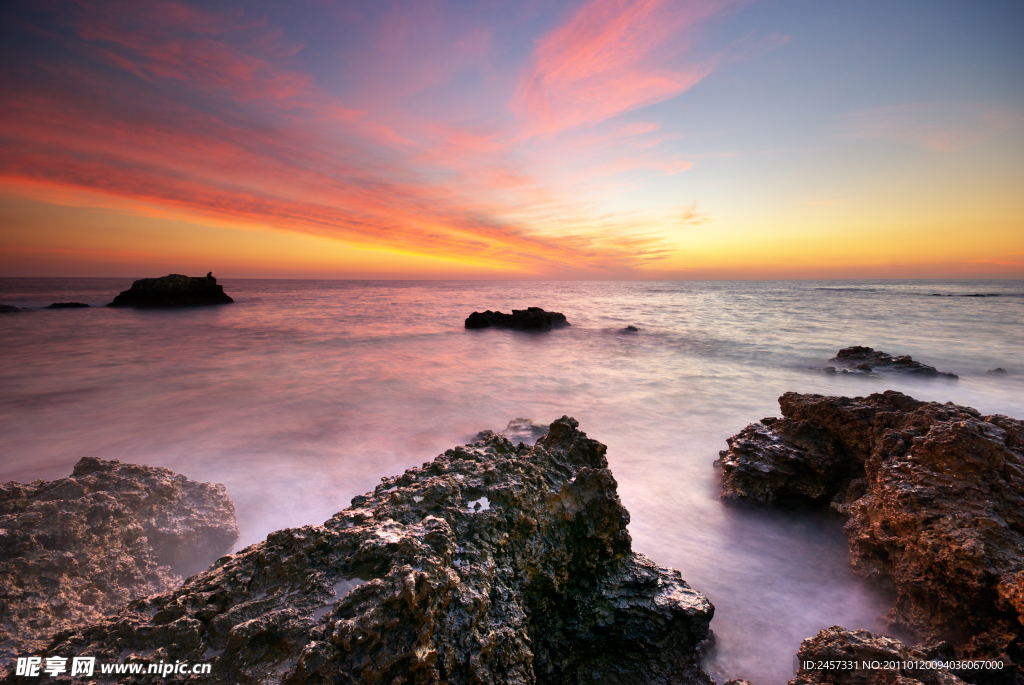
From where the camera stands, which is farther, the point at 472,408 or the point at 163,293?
the point at 163,293

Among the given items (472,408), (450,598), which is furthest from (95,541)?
(472,408)

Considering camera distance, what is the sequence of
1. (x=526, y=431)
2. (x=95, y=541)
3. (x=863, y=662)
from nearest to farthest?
1. (x=863, y=662)
2. (x=95, y=541)
3. (x=526, y=431)

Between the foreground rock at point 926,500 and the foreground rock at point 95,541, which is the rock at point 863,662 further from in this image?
the foreground rock at point 95,541

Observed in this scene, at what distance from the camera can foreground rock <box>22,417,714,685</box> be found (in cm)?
145

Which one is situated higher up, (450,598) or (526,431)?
(450,598)

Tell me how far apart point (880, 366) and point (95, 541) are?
15057mm

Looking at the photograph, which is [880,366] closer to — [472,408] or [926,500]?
[926,500]

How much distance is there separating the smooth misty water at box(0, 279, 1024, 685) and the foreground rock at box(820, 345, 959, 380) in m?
0.57

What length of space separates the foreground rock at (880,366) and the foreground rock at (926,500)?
317 inches

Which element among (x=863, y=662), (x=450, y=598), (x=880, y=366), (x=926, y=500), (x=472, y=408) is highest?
(x=450, y=598)

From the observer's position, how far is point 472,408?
8586mm

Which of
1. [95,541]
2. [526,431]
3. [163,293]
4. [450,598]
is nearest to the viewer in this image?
[450,598]

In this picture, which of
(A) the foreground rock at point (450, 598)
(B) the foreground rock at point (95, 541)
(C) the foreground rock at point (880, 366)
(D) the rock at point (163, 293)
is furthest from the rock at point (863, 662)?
(D) the rock at point (163, 293)

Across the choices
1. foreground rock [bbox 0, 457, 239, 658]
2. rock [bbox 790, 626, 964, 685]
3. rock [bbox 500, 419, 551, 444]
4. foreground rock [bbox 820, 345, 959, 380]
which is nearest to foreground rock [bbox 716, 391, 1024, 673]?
rock [bbox 790, 626, 964, 685]
